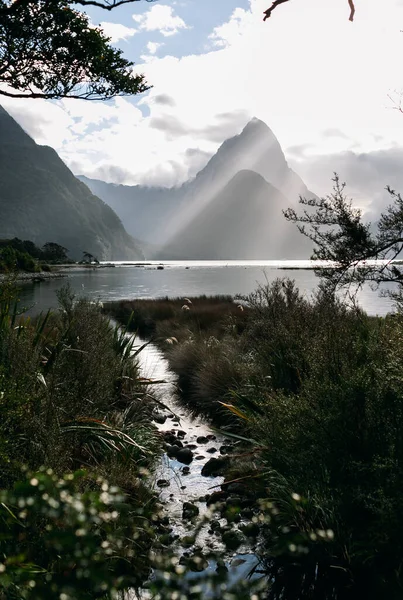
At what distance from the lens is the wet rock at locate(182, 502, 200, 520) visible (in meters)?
4.59

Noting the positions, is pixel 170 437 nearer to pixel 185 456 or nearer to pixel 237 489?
pixel 185 456

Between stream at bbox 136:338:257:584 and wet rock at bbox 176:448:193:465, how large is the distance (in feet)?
0.19

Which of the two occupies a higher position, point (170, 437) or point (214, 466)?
point (214, 466)

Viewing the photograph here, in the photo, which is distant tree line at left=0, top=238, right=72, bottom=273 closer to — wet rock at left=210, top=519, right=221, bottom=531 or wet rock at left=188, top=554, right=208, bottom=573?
wet rock at left=210, top=519, right=221, bottom=531

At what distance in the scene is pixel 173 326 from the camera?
17.8m

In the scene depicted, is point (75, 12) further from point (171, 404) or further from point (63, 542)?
point (63, 542)

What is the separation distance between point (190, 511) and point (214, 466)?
1.29m

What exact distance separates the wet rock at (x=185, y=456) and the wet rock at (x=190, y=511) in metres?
1.53

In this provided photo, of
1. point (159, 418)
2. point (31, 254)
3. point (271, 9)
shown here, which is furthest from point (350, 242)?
point (31, 254)

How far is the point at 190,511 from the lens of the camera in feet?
15.2

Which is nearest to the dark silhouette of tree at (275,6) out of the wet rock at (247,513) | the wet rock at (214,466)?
the wet rock at (247,513)

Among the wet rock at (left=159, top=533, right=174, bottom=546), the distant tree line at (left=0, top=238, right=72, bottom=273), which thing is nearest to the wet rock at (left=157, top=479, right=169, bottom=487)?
the wet rock at (left=159, top=533, right=174, bottom=546)

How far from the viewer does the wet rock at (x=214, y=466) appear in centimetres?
579

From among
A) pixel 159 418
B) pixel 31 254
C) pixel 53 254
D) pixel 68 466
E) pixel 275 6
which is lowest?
pixel 159 418
